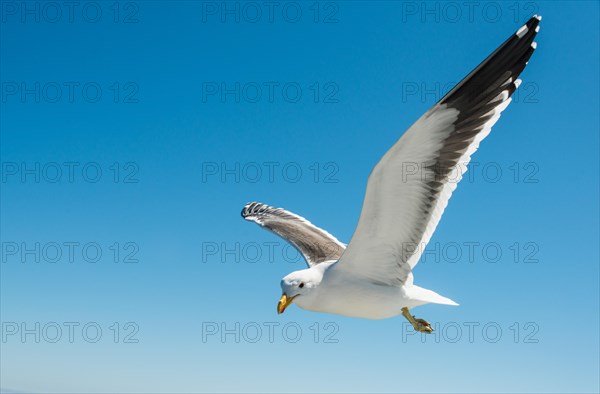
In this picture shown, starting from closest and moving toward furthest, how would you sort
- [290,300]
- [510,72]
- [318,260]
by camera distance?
[510,72]
[290,300]
[318,260]

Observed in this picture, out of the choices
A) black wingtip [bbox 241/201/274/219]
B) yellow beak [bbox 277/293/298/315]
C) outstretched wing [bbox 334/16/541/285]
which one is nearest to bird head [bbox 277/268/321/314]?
yellow beak [bbox 277/293/298/315]

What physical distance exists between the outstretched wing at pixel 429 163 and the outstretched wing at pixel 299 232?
1782 millimetres

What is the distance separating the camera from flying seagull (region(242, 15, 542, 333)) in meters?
5.88

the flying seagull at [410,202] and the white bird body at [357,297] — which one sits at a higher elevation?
the flying seagull at [410,202]

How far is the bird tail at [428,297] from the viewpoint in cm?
660

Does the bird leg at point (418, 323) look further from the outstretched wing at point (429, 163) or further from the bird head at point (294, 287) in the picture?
the bird head at point (294, 287)

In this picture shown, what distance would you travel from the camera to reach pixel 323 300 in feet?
21.2

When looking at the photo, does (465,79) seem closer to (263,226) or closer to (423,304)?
(423,304)

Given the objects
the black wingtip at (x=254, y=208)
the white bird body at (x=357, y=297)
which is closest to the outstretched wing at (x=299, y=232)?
the black wingtip at (x=254, y=208)

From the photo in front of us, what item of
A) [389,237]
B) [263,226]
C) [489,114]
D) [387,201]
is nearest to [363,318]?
[389,237]

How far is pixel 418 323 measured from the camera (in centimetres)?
696

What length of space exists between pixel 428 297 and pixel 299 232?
331 centimetres

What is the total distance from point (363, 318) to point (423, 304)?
66cm

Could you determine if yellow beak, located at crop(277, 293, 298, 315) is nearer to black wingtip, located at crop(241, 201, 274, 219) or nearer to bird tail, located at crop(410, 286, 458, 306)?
bird tail, located at crop(410, 286, 458, 306)
